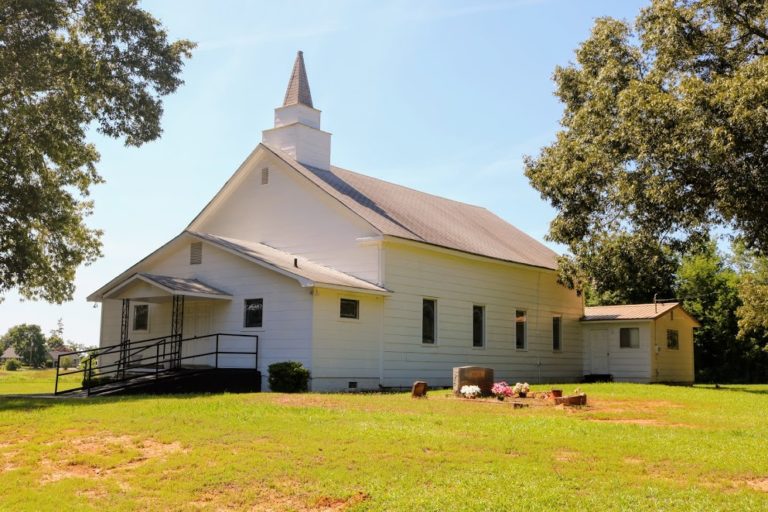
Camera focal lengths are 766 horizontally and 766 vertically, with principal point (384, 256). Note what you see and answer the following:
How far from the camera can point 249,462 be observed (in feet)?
32.4

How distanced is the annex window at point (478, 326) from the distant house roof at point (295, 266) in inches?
221

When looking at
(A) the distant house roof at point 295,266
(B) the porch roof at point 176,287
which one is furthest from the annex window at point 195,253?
(B) the porch roof at point 176,287

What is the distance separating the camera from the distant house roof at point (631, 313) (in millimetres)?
31641

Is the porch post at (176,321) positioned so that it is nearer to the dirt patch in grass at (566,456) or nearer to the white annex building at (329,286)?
the white annex building at (329,286)

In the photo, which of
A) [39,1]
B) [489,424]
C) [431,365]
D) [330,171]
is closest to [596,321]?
[431,365]

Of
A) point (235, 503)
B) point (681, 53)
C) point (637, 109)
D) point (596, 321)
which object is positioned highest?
point (681, 53)

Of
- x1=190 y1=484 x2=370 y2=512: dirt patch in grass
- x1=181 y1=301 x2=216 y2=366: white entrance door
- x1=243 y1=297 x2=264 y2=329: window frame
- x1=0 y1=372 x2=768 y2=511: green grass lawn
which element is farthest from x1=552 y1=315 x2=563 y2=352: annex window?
x1=190 y1=484 x2=370 y2=512: dirt patch in grass

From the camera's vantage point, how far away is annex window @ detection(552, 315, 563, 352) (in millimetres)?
32013

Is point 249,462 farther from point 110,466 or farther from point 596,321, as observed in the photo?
point 596,321

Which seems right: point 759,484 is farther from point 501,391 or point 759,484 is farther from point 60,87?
point 60,87

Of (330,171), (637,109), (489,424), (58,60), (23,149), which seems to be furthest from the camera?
(330,171)

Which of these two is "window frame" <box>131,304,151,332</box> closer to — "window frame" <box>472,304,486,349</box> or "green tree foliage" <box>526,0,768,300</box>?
"window frame" <box>472,304,486,349</box>

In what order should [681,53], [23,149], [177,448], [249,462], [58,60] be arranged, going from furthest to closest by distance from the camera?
[23,149] < [58,60] < [681,53] < [177,448] < [249,462]

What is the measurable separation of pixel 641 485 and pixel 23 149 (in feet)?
69.0
